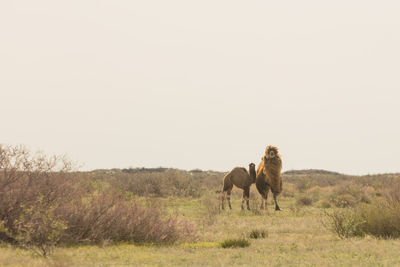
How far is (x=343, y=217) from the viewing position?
53.3 feet

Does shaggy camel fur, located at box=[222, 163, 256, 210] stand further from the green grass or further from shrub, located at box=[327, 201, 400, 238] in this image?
shrub, located at box=[327, 201, 400, 238]

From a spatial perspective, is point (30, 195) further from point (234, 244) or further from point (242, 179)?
point (242, 179)

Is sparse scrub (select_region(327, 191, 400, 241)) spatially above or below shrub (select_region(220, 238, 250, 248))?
above

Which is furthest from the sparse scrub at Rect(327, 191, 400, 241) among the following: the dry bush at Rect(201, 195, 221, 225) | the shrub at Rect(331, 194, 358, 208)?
the shrub at Rect(331, 194, 358, 208)

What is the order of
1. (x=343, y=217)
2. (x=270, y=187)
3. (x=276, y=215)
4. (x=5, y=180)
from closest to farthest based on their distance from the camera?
(x=5, y=180)
(x=343, y=217)
(x=276, y=215)
(x=270, y=187)

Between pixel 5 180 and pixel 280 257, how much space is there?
7.30m

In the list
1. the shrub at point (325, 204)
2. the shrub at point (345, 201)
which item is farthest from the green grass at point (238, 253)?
the shrub at point (345, 201)

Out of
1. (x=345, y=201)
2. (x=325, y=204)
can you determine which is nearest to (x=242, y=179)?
(x=325, y=204)

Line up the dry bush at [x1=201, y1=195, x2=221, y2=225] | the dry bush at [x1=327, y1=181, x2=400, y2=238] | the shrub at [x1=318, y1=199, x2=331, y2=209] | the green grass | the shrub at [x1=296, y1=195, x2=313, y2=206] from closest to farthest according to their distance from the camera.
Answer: the green grass
the dry bush at [x1=327, y1=181, x2=400, y2=238]
the dry bush at [x1=201, y1=195, x2=221, y2=225]
the shrub at [x1=318, y1=199, x2=331, y2=209]
the shrub at [x1=296, y1=195, x2=313, y2=206]

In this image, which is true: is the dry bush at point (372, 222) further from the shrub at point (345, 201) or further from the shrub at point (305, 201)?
the shrub at point (305, 201)

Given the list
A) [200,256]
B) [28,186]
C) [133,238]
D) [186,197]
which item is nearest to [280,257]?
[200,256]

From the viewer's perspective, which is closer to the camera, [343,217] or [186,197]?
[343,217]

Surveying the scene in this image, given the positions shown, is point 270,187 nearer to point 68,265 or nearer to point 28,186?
point 28,186

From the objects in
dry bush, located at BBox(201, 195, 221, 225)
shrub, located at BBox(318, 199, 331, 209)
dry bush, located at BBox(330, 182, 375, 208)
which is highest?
dry bush, located at BBox(330, 182, 375, 208)
